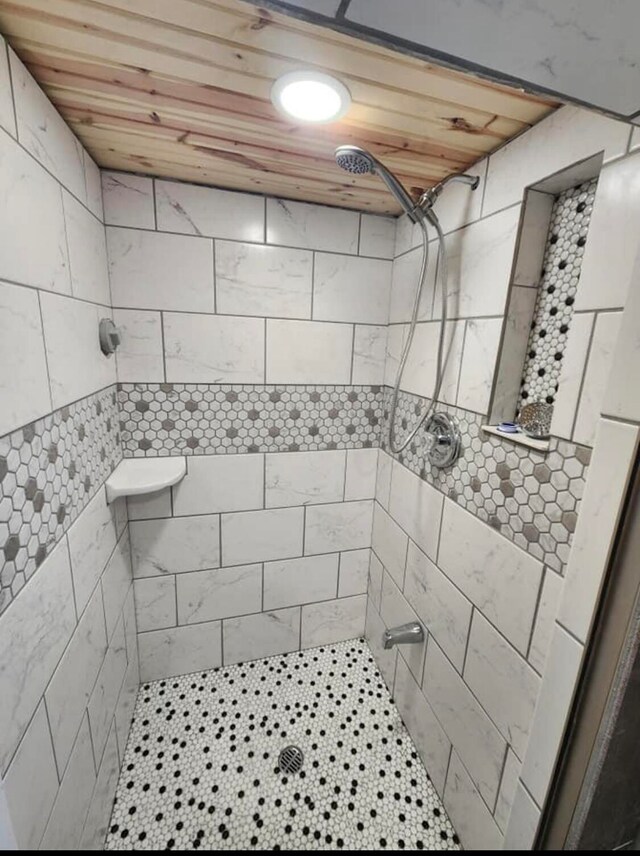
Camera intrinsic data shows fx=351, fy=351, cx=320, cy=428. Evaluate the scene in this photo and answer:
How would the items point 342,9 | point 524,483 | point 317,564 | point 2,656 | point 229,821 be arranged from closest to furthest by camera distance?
point 342,9 → point 2,656 → point 524,483 → point 229,821 → point 317,564

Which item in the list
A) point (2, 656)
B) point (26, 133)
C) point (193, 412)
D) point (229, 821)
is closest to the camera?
point (2, 656)

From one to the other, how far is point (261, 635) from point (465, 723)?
842mm

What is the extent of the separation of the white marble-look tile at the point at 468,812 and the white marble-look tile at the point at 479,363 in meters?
1.00

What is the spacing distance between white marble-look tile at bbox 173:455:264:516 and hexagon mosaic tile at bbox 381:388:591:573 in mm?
648

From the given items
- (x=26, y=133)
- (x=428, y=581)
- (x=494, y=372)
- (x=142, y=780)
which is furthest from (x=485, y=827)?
(x=26, y=133)

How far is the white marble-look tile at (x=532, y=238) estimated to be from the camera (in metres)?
0.79

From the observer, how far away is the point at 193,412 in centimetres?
122

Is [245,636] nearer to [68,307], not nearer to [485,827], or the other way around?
[485,827]

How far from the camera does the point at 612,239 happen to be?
0.60 meters

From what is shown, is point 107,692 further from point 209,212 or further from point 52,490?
point 209,212

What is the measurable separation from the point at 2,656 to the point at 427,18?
95cm

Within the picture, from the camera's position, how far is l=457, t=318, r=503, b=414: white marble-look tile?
0.87 metres

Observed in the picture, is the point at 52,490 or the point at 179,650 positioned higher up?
the point at 52,490

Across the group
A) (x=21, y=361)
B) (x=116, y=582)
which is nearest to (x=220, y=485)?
(x=116, y=582)
